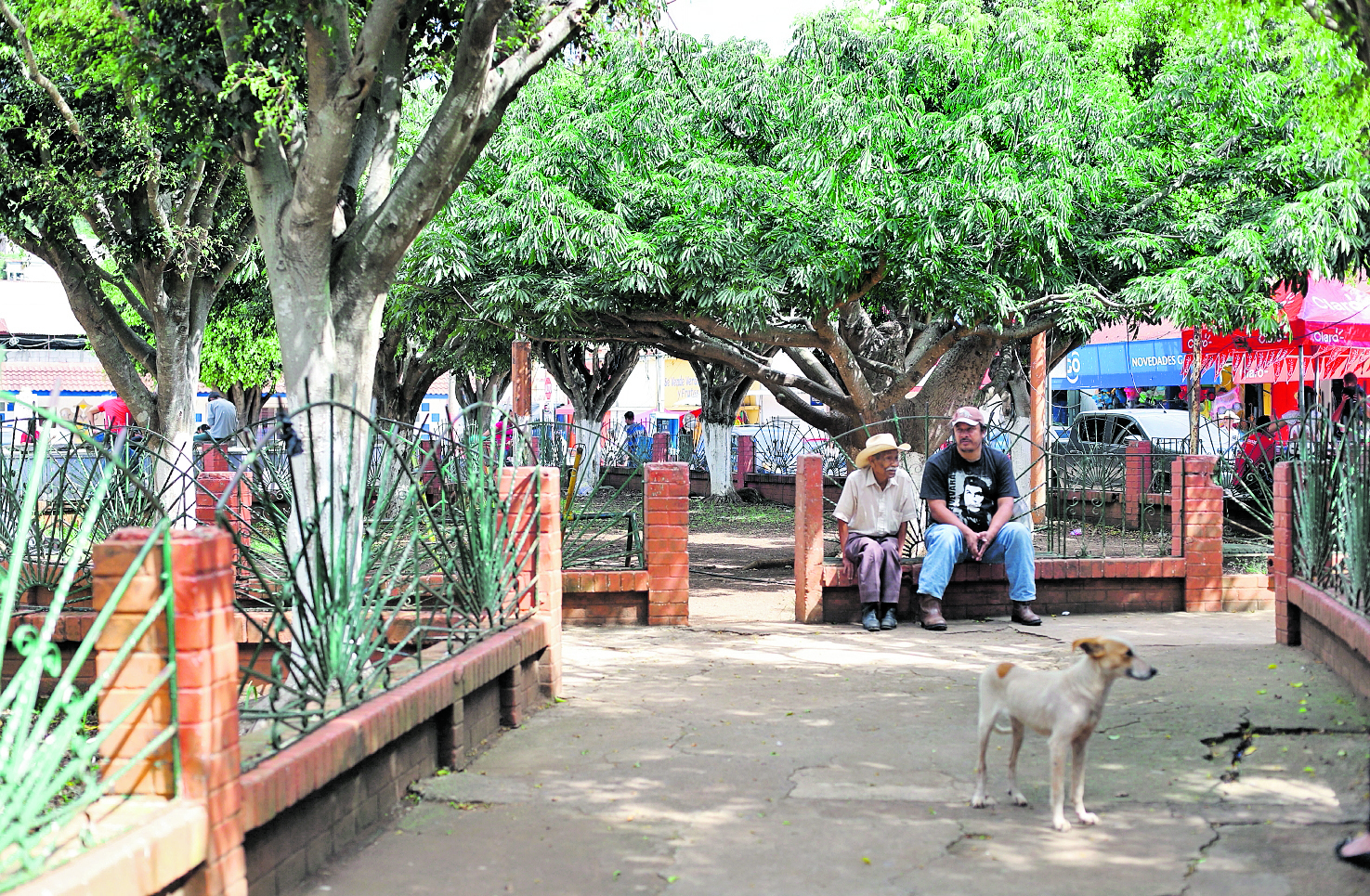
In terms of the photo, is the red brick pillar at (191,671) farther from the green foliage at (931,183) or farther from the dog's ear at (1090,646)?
the green foliage at (931,183)

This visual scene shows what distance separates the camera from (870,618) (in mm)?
8750

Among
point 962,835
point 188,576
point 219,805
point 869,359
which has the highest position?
point 869,359

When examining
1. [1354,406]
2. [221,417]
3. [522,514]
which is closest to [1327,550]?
[1354,406]

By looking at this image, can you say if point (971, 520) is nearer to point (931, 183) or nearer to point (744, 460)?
point (931, 183)

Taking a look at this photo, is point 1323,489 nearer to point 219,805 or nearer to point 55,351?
point 219,805

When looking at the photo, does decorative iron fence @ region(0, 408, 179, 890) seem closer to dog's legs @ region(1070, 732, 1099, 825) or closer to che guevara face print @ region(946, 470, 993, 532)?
dog's legs @ region(1070, 732, 1099, 825)

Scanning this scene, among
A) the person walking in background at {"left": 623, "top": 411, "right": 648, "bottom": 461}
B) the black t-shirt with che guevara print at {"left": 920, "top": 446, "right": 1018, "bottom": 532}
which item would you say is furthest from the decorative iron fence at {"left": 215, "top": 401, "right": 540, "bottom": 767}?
the person walking in background at {"left": 623, "top": 411, "right": 648, "bottom": 461}

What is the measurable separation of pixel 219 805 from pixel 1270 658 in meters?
6.18

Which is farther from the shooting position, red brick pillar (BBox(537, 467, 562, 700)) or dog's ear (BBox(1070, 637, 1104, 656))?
red brick pillar (BBox(537, 467, 562, 700))

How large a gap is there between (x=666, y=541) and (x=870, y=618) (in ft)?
5.08

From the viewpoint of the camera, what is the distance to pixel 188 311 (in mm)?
12086

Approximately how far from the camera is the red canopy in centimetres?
1339

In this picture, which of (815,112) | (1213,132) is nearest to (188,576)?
(815,112)

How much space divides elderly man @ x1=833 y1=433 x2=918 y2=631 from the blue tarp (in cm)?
1639
